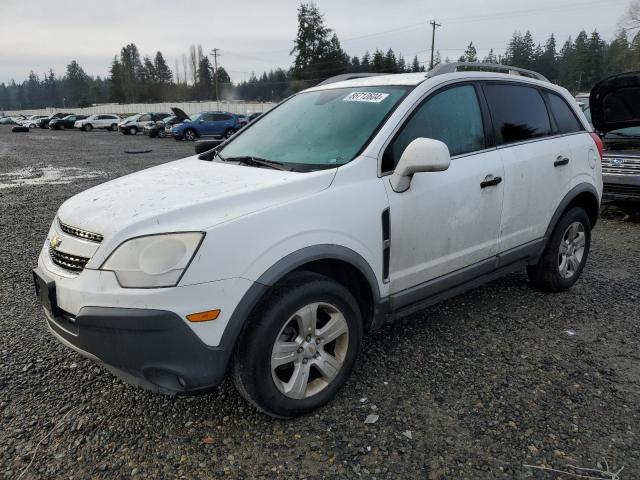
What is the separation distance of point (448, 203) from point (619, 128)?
459 centimetres

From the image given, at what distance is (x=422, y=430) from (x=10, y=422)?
216cm

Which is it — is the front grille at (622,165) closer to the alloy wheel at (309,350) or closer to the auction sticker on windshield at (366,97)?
the auction sticker on windshield at (366,97)

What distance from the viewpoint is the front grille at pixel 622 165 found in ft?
22.1

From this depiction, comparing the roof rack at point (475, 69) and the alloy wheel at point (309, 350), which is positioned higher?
the roof rack at point (475, 69)

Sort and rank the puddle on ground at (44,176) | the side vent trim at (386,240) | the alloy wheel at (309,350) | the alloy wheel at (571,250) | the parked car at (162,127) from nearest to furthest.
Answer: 1. the alloy wheel at (309,350)
2. the side vent trim at (386,240)
3. the alloy wheel at (571,250)
4. the puddle on ground at (44,176)
5. the parked car at (162,127)

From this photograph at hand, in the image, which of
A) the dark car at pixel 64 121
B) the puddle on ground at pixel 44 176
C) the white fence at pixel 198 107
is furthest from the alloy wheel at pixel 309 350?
the dark car at pixel 64 121

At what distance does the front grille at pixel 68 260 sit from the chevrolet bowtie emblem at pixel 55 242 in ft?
0.09

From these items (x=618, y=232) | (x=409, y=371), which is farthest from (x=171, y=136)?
(x=409, y=371)

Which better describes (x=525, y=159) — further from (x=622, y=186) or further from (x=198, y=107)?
(x=198, y=107)

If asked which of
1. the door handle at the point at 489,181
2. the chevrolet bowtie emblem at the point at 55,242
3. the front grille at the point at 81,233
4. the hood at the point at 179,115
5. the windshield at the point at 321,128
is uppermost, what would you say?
the hood at the point at 179,115

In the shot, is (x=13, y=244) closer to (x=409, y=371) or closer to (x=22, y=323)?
(x=22, y=323)

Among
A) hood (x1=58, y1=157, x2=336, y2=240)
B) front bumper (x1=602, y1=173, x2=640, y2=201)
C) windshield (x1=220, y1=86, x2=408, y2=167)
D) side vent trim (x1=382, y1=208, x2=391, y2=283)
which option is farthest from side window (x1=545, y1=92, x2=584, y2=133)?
front bumper (x1=602, y1=173, x2=640, y2=201)

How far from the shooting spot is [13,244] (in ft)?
19.7

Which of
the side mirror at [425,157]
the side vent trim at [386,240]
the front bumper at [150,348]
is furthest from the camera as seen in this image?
the side vent trim at [386,240]
